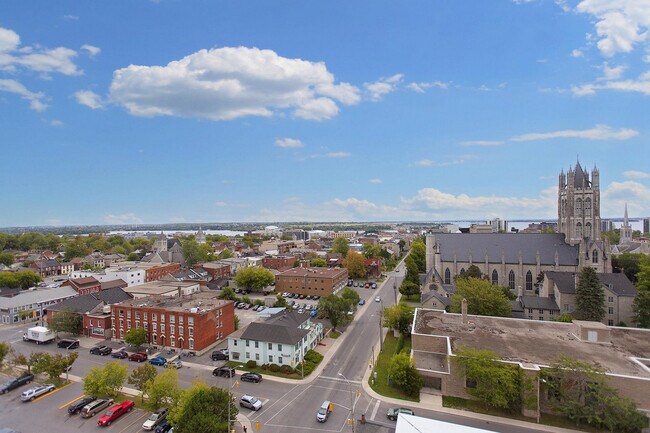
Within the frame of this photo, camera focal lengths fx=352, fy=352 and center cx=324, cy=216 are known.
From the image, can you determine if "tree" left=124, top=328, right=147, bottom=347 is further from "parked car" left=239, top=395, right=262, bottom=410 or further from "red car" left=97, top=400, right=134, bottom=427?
"parked car" left=239, top=395, right=262, bottom=410

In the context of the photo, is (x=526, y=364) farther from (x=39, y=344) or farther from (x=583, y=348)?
(x=39, y=344)

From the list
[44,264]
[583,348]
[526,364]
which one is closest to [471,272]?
[583,348]

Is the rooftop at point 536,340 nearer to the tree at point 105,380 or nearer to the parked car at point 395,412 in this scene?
the parked car at point 395,412

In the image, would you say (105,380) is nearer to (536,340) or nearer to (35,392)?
(35,392)

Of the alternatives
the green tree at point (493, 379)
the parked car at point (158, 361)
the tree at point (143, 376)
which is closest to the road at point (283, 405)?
the parked car at point (158, 361)

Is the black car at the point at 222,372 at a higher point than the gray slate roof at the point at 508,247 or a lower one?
lower

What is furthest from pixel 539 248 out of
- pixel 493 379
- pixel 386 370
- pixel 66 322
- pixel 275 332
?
pixel 66 322
